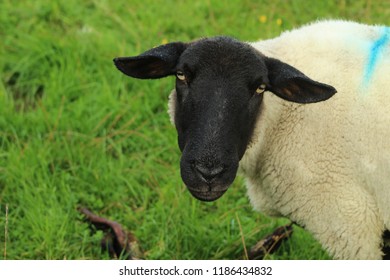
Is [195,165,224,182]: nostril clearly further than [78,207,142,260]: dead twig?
No

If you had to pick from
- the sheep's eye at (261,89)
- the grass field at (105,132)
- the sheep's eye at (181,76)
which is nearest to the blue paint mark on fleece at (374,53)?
the sheep's eye at (261,89)

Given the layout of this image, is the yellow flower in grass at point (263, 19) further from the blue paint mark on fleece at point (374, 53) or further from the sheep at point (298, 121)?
the blue paint mark on fleece at point (374, 53)

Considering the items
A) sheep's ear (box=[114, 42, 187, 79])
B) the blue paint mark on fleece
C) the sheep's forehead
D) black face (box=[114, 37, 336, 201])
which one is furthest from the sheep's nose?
the blue paint mark on fleece

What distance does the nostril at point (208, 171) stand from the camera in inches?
144

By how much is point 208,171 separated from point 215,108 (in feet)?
1.18

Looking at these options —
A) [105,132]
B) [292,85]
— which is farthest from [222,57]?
[105,132]

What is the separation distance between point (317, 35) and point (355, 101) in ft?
Result: 1.81

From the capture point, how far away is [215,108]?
12.4 ft

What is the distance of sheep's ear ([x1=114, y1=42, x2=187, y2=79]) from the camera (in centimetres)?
402

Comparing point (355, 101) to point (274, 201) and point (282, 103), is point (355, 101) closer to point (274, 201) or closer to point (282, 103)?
point (282, 103)

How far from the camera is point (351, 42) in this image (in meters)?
4.27

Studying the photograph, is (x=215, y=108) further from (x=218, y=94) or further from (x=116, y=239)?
(x=116, y=239)

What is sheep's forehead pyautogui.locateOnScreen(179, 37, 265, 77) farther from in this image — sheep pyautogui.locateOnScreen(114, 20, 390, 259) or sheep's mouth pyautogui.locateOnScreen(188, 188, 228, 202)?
sheep's mouth pyautogui.locateOnScreen(188, 188, 228, 202)
